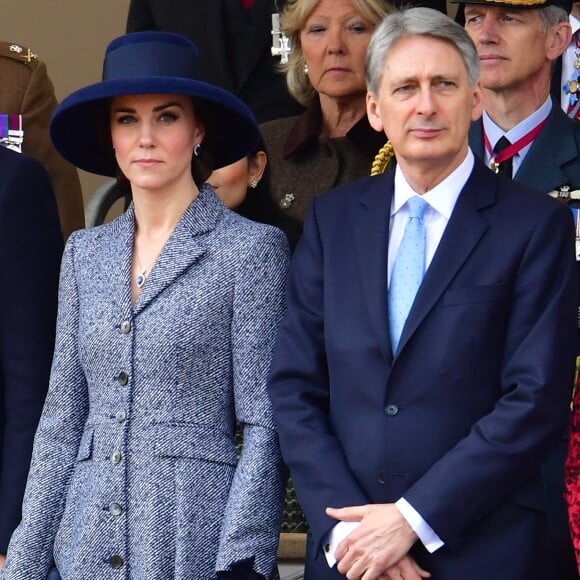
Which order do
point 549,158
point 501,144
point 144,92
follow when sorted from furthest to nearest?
1. point 501,144
2. point 549,158
3. point 144,92

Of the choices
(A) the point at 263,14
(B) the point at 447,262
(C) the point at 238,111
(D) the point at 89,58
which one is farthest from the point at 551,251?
(D) the point at 89,58

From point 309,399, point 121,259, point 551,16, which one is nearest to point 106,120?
point 121,259

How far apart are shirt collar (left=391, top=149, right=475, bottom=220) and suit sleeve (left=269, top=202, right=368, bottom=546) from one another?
0.20 metres

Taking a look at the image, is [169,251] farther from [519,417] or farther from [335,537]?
[519,417]

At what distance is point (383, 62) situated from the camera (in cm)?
370

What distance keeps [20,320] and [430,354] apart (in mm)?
1047

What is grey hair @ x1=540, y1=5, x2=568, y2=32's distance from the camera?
4410 millimetres

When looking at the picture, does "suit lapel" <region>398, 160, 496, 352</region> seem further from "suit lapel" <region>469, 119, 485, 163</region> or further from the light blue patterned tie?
"suit lapel" <region>469, 119, 485, 163</region>

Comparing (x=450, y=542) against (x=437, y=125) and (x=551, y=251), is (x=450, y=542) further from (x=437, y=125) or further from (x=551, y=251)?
(x=437, y=125)

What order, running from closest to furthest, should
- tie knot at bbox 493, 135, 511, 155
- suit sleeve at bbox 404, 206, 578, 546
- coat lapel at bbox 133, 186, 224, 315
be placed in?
suit sleeve at bbox 404, 206, 578, 546 → coat lapel at bbox 133, 186, 224, 315 → tie knot at bbox 493, 135, 511, 155

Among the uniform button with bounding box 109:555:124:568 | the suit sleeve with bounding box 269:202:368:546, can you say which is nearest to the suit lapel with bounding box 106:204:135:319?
the suit sleeve with bounding box 269:202:368:546

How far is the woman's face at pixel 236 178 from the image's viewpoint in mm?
4566

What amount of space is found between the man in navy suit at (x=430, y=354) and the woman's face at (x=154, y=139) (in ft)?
1.19

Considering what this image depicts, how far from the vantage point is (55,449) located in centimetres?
381
